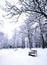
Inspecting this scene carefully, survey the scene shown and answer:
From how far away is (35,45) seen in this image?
68.1 m

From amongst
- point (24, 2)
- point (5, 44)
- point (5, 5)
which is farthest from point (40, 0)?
point (5, 44)

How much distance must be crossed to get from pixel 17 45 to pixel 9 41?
8476 millimetres

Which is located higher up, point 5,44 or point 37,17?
point 37,17

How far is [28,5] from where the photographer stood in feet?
52.5

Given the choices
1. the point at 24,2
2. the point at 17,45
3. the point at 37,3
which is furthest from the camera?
the point at 17,45

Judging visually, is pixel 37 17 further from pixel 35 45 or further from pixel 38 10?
pixel 35 45

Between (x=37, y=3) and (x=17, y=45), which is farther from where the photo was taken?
(x=17, y=45)

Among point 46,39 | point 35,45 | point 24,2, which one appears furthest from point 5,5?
point 35,45

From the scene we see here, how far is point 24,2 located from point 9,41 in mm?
68751

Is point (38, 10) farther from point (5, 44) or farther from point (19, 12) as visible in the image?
point (5, 44)

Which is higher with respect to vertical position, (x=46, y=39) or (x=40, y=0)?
(x=40, y=0)

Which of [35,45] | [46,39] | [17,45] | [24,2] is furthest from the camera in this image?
[17,45]

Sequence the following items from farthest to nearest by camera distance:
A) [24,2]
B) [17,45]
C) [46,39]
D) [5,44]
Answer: [5,44], [17,45], [46,39], [24,2]

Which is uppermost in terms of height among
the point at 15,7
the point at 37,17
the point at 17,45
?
the point at 15,7
